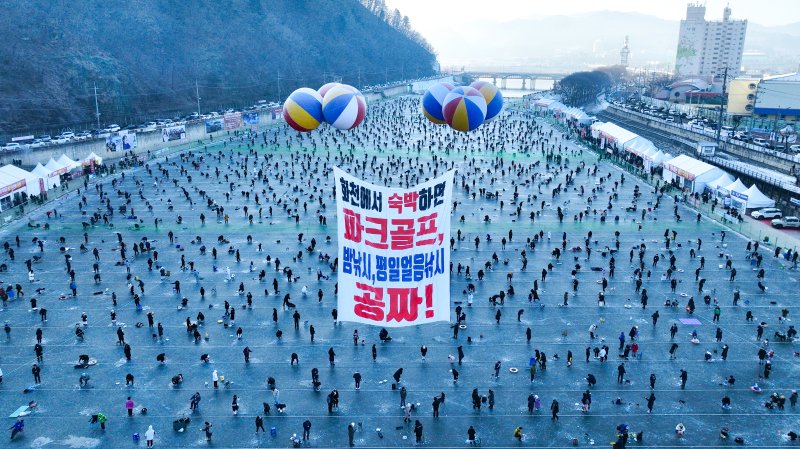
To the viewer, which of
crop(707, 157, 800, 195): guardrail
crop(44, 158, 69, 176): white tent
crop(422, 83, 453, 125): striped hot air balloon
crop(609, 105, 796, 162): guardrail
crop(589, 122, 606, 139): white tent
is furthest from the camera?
crop(589, 122, 606, 139): white tent

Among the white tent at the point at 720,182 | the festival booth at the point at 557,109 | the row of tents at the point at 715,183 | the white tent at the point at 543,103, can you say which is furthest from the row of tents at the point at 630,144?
the white tent at the point at 543,103

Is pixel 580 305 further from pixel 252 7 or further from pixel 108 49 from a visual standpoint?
pixel 252 7

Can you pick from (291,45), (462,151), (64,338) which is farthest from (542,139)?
(291,45)

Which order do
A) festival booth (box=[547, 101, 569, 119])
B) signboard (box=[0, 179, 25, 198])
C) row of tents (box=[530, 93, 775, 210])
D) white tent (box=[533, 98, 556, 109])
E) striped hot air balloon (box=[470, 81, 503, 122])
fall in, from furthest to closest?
white tent (box=[533, 98, 556, 109])
festival booth (box=[547, 101, 569, 119])
row of tents (box=[530, 93, 775, 210])
signboard (box=[0, 179, 25, 198])
striped hot air balloon (box=[470, 81, 503, 122])

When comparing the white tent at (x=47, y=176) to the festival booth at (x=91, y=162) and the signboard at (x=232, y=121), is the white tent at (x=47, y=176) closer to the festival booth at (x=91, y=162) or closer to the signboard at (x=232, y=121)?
the festival booth at (x=91, y=162)

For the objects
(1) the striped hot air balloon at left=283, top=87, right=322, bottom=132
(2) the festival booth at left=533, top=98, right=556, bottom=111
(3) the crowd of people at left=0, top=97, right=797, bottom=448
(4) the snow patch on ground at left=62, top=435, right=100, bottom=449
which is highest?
(1) the striped hot air balloon at left=283, top=87, right=322, bottom=132

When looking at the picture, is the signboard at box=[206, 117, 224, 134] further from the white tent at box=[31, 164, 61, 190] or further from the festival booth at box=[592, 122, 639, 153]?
the festival booth at box=[592, 122, 639, 153]

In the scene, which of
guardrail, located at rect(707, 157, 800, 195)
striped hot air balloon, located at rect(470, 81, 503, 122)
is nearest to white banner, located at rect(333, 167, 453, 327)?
striped hot air balloon, located at rect(470, 81, 503, 122)

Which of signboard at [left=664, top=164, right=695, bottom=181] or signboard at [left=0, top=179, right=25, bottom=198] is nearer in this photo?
signboard at [left=0, top=179, right=25, bottom=198]
